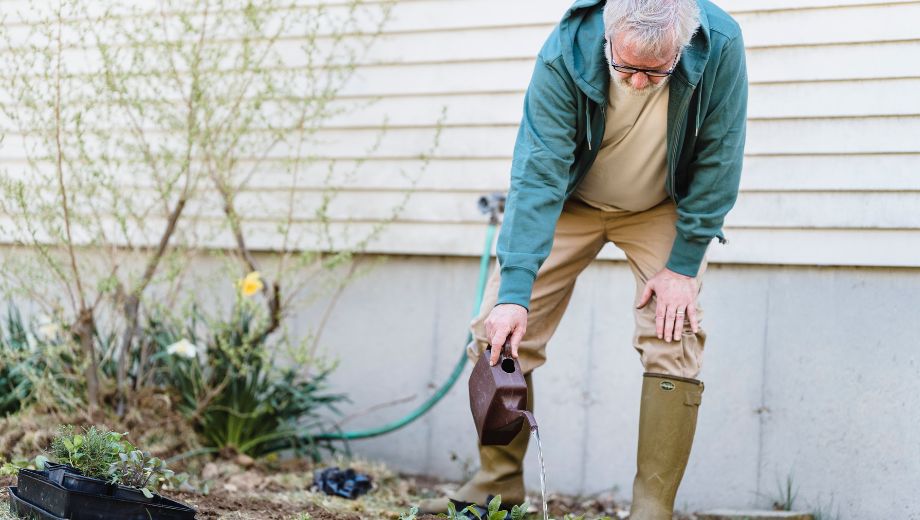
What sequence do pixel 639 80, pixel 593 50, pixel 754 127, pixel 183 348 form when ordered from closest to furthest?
pixel 639 80 → pixel 593 50 → pixel 754 127 → pixel 183 348

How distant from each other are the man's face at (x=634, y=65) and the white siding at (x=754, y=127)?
126 cm

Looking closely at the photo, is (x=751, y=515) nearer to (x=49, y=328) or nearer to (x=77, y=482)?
(x=77, y=482)

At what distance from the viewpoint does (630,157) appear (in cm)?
307

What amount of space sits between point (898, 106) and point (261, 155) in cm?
251

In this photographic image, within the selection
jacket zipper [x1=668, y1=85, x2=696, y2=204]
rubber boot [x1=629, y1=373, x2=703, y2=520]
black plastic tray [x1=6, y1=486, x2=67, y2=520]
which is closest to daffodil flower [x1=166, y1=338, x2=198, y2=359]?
black plastic tray [x1=6, y1=486, x2=67, y2=520]

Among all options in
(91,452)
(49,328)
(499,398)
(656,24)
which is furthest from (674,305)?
(49,328)

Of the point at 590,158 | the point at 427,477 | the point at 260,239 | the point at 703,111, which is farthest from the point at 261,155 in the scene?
the point at 703,111

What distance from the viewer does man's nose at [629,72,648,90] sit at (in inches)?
106

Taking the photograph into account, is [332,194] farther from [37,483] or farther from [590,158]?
[37,483]

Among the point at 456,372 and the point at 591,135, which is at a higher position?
the point at 591,135

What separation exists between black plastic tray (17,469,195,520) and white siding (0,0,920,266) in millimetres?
1857

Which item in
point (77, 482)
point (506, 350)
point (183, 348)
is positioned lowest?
point (77, 482)

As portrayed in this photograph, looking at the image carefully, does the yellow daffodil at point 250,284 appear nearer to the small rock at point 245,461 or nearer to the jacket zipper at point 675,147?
the small rock at point 245,461

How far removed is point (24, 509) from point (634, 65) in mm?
1903
